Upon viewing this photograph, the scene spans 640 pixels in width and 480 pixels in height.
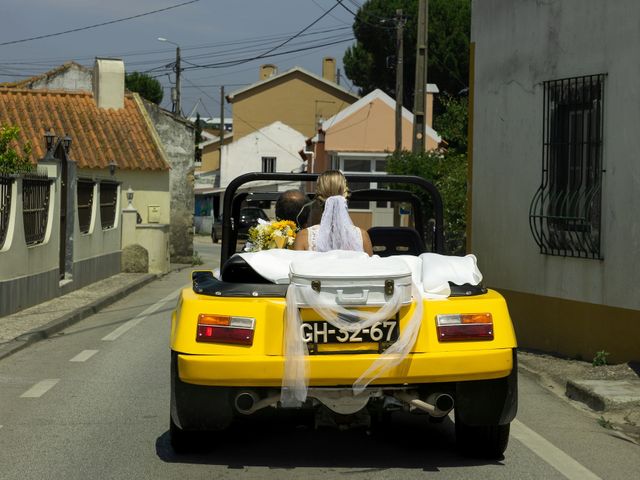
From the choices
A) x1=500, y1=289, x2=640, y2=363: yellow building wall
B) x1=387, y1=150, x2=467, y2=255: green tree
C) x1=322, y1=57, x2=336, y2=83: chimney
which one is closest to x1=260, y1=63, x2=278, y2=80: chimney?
x1=322, y1=57, x2=336, y2=83: chimney

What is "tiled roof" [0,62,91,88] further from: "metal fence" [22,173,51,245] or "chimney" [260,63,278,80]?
"chimney" [260,63,278,80]

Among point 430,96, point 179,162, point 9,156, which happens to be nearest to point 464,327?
point 9,156

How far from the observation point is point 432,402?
5.80 metres

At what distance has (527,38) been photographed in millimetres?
11984

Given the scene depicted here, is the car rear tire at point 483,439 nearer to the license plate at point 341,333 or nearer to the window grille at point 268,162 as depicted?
the license plate at point 341,333

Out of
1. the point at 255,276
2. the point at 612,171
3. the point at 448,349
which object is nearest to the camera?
the point at 448,349

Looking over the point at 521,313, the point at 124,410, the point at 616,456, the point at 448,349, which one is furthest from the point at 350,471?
the point at 521,313

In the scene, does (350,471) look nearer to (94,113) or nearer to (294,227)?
(294,227)

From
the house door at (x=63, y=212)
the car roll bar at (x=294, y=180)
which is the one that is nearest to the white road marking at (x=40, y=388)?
the car roll bar at (x=294, y=180)

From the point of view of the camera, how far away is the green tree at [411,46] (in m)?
57.1

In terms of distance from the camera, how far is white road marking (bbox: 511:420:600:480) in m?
5.96

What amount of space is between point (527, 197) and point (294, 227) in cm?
532

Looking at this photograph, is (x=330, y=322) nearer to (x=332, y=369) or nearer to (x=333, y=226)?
(x=332, y=369)

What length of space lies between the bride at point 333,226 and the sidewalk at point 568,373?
245 centimetres
